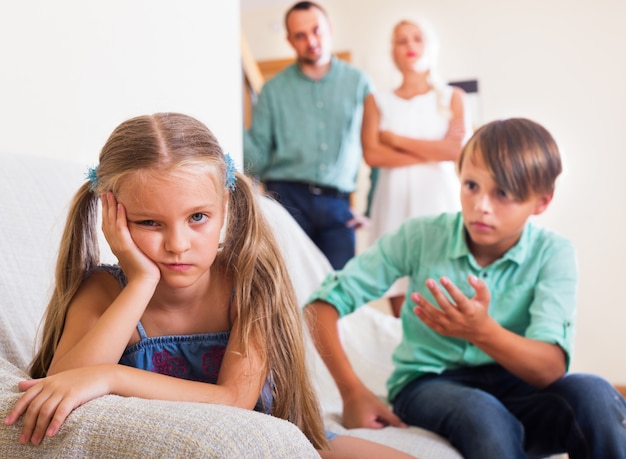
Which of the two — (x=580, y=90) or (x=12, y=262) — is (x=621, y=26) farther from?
(x=12, y=262)

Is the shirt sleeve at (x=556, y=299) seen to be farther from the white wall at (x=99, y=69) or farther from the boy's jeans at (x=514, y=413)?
the white wall at (x=99, y=69)

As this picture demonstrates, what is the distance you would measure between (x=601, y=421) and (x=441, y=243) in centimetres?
47

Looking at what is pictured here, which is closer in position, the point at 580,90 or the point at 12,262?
the point at 12,262

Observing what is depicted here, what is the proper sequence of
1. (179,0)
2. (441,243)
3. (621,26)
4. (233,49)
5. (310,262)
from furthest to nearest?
(621,26) → (233,49) → (179,0) → (310,262) → (441,243)

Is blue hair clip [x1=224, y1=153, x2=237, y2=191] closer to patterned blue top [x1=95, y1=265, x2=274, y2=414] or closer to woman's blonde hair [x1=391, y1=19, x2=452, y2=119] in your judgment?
patterned blue top [x1=95, y1=265, x2=274, y2=414]

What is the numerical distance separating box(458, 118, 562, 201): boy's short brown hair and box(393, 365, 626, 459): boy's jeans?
13.9 inches

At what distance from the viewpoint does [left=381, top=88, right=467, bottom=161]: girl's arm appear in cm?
276

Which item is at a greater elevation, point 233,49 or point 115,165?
point 233,49

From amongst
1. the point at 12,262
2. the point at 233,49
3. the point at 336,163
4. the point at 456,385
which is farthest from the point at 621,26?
the point at 12,262

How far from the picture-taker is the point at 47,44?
5.46ft

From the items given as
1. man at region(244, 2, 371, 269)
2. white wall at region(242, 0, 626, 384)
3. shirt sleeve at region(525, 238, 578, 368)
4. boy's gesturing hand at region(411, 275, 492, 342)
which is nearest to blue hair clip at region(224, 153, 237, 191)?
boy's gesturing hand at region(411, 275, 492, 342)

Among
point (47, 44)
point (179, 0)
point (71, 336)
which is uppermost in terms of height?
point (179, 0)

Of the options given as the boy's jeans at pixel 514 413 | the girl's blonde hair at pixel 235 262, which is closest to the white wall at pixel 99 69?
the girl's blonde hair at pixel 235 262

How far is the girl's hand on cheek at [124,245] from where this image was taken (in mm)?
959
